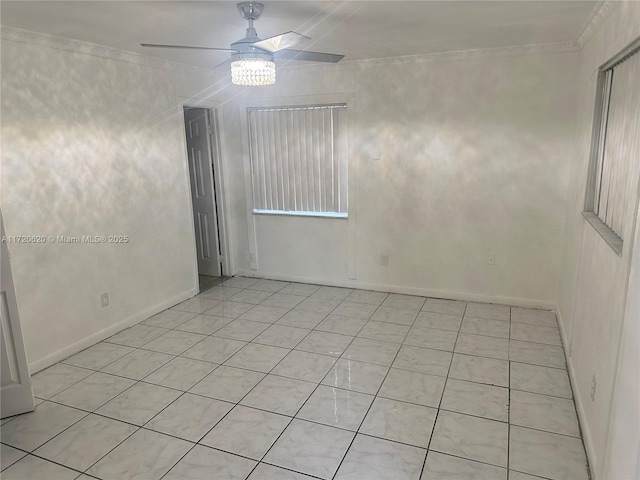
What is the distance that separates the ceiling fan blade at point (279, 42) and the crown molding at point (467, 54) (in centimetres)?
207

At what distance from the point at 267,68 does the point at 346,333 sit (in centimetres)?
222

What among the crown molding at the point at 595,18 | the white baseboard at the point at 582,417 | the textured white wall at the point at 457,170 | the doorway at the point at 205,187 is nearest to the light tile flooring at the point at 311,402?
the white baseboard at the point at 582,417

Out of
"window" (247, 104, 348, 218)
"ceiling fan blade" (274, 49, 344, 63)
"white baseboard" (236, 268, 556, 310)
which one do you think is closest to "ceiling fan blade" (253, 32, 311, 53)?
"ceiling fan blade" (274, 49, 344, 63)

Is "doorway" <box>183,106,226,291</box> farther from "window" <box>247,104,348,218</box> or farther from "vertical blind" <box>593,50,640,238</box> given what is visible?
"vertical blind" <box>593,50,640,238</box>

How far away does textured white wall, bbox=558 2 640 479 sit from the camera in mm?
1612

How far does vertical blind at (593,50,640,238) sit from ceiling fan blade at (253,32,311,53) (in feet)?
5.17

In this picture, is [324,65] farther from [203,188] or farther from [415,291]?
[415,291]

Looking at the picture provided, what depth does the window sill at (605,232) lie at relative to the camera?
1901mm

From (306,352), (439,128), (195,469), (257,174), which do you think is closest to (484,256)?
(439,128)

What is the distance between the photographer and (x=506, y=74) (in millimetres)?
3814

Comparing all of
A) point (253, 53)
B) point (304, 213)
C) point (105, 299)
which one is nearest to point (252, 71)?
point (253, 53)

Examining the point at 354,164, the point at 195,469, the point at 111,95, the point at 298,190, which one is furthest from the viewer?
the point at 298,190

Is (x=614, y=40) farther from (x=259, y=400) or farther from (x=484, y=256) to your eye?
(x=259, y=400)

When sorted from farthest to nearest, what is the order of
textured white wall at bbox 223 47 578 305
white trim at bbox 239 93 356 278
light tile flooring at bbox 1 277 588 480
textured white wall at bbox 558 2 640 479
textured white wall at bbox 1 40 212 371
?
white trim at bbox 239 93 356 278 → textured white wall at bbox 223 47 578 305 → textured white wall at bbox 1 40 212 371 → light tile flooring at bbox 1 277 588 480 → textured white wall at bbox 558 2 640 479
